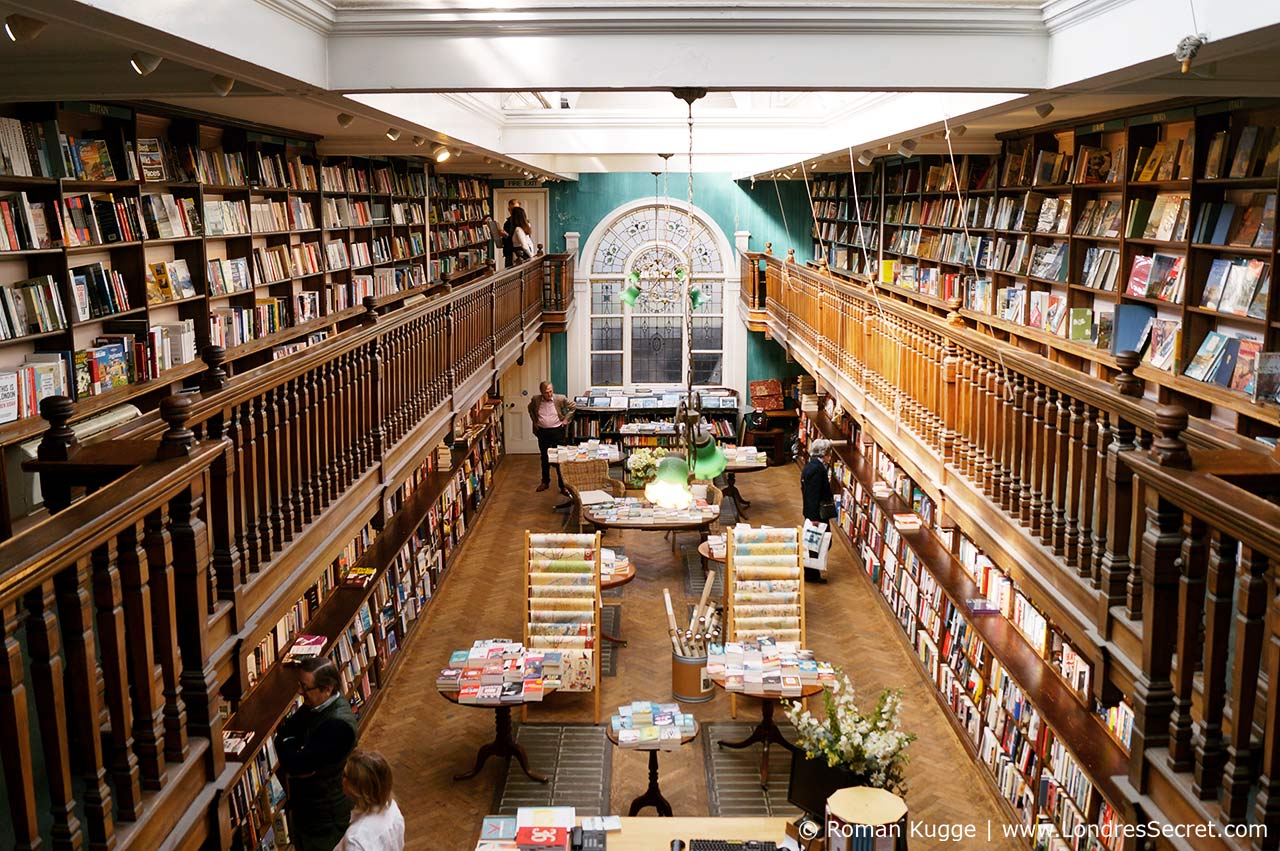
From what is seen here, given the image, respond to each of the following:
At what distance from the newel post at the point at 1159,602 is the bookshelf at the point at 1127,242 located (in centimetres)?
239

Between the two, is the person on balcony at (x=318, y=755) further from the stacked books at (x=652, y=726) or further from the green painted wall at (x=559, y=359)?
the green painted wall at (x=559, y=359)

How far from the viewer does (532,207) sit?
17359 millimetres

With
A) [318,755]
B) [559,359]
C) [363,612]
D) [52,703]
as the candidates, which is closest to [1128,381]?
[52,703]

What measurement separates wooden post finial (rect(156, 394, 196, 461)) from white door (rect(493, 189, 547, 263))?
46.1 ft

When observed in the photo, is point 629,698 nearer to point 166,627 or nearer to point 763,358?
point 166,627

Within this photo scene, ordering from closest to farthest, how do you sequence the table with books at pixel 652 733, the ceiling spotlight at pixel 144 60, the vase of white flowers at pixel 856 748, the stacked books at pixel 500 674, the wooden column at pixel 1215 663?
1. the wooden column at pixel 1215 663
2. the ceiling spotlight at pixel 144 60
3. the vase of white flowers at pixel 856 748
4. the table with books at pixel 652 733
5. the stacked books at pixel 500 674

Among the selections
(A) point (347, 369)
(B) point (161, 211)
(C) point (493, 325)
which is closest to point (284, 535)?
(A) point (347, 369)

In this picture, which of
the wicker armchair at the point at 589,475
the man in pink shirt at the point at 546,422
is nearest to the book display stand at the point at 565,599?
the wicker armchair at the point at 589,475

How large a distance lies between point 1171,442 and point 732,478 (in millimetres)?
10809

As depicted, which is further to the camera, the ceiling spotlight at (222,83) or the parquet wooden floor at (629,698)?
the parquet wooden floor at (629,698)

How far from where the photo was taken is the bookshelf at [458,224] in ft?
43.8

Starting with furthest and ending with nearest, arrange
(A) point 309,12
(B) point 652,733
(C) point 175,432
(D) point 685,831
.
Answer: (B) point 652,733
(D) point 685,831
(A) point 309,12
(C) point 175,432

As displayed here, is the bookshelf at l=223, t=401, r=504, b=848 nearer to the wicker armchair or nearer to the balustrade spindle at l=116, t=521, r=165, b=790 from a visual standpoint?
the balustrade spindle at l=116, t=521, r=165, b=790

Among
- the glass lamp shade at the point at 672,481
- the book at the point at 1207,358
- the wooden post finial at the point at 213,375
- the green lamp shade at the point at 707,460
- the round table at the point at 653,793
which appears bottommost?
the round table at the point at 653,793
